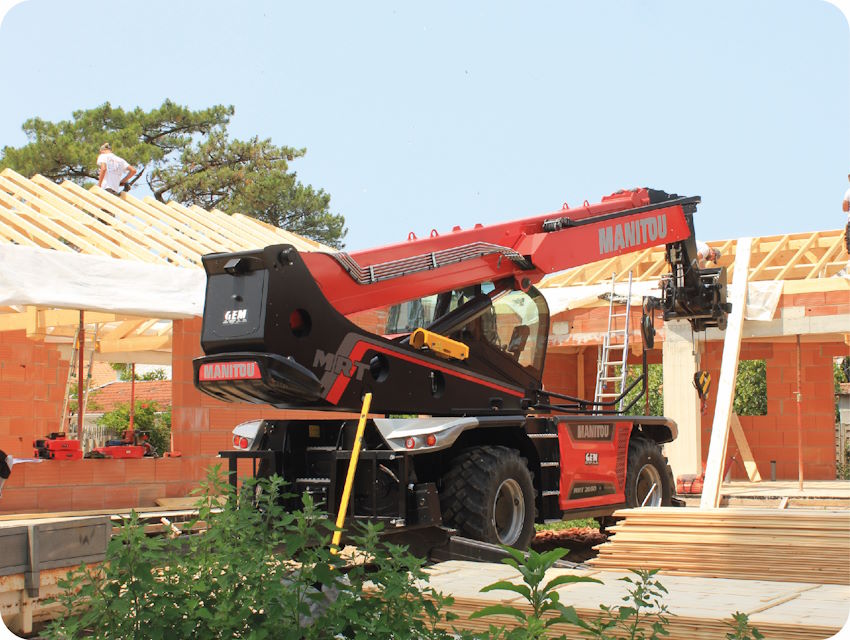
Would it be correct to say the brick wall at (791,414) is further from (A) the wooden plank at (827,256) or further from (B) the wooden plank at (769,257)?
(A) the wooden plank at (827,256)

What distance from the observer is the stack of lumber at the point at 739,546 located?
6340 mm

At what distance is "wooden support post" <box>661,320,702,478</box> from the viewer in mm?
16078

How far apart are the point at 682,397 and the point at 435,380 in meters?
8.45

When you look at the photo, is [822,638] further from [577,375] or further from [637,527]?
[577,375]

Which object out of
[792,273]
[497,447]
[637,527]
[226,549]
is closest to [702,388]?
[497,447]

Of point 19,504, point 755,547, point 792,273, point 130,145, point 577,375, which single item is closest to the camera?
point 755,547

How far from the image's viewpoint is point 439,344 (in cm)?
877

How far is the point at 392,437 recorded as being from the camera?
311 inches

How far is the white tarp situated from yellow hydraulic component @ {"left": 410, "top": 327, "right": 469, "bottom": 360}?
14.5 feet

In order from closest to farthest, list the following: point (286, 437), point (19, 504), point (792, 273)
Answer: point (286, 437) → point (19, 504) → point (792, 273)

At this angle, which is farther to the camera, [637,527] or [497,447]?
[497,447]

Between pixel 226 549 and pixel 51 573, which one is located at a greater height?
pixel 226 549

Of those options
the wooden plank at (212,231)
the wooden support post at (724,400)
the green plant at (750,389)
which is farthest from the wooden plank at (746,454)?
the green plant at (750,389)

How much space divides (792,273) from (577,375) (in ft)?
18.7
